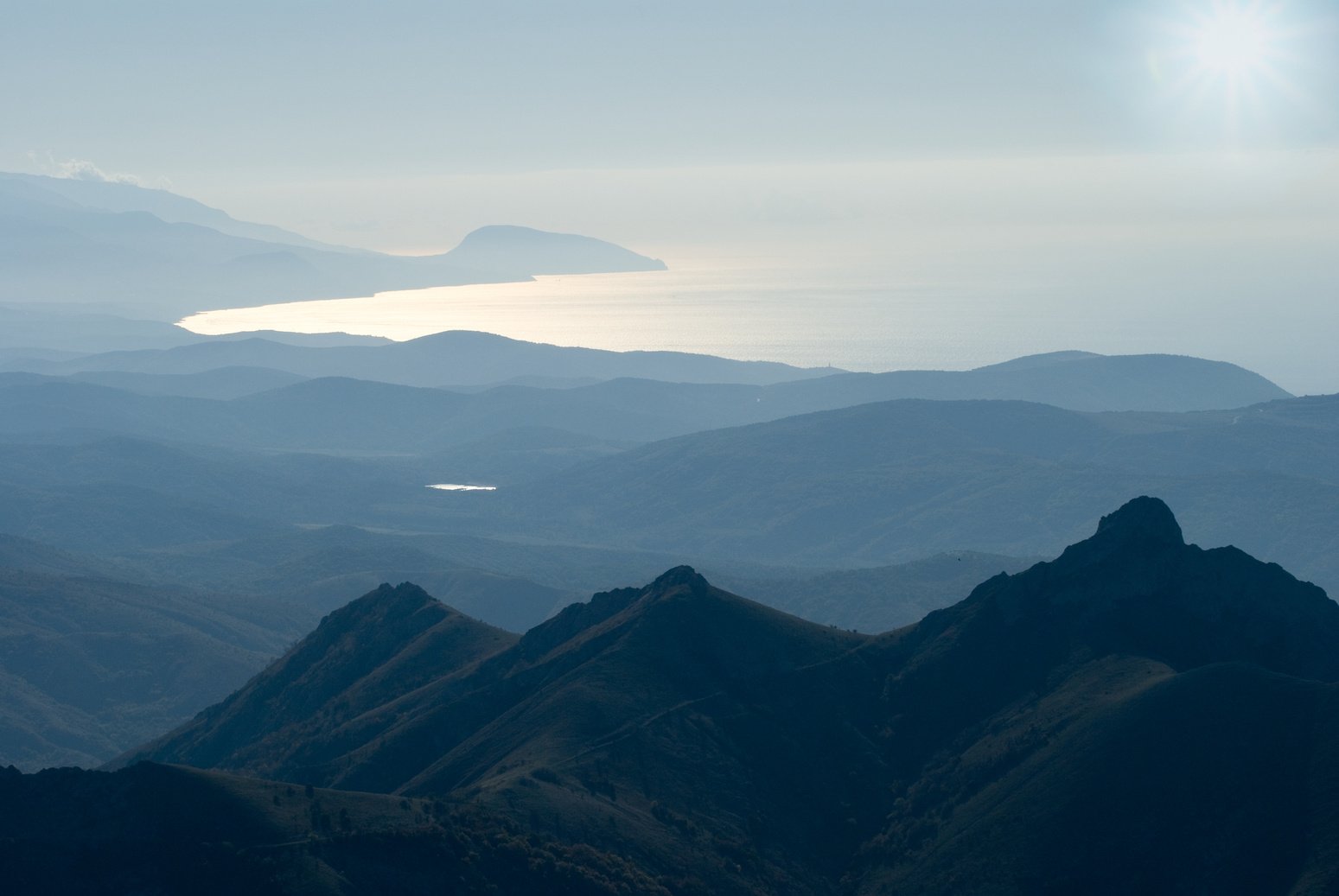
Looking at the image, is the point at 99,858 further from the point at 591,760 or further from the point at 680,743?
the point at 680,743

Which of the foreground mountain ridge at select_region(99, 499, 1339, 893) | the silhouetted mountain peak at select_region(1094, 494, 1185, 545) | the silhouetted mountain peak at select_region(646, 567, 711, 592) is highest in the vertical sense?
the silhouetted mountain peak at select_region(1094, 494, 1185, 545)

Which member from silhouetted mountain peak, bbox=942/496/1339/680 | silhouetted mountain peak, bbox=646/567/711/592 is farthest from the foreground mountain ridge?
silhouetted mountain peak, bbox=646/567/711/592

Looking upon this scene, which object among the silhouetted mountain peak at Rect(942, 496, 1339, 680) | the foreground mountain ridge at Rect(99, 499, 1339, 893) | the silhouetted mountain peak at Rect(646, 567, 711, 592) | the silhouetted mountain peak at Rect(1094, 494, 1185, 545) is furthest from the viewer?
the silhouetted mountain peak at Rect(646, 567, 711, 592)

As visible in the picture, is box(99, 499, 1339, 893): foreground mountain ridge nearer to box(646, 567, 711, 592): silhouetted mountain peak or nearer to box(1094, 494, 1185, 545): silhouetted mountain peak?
box(1094, 494, 1185, 545): silhouetted mountain peak

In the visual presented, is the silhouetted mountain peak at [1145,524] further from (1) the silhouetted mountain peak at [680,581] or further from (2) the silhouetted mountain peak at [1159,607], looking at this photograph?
(1) the silhouetted mountain peak at [680,581]

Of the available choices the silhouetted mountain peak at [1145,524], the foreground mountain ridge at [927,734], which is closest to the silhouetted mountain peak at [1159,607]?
→ the silhouetted mountain peak at [1145,524]

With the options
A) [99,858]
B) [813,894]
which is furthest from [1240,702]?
[99,858]

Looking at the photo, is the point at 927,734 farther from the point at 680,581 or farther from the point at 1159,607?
the point at 680,581
